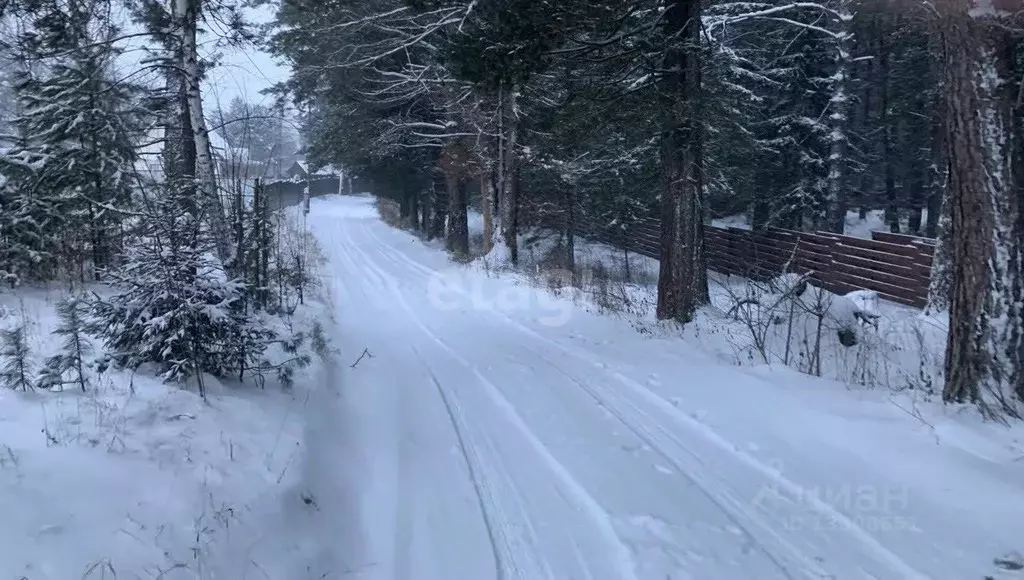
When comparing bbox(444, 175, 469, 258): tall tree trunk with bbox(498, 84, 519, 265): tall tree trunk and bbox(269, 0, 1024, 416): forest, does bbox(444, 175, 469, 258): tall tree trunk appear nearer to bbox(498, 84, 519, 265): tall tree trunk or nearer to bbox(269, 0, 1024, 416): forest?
bbox(269, 0, 1024, 416): forest

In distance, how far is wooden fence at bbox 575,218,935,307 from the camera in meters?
15.5

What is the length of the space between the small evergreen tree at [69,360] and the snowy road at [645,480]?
2374 millimetres

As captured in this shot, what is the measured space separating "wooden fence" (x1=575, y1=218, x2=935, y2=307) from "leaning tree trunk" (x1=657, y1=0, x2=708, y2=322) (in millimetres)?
1803

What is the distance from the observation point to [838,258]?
17.5 m

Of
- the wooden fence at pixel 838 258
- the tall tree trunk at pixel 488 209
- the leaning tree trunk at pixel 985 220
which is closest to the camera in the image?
the leaning tree trunk at pixel 985 220

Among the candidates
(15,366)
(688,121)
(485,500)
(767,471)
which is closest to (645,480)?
(767,471)

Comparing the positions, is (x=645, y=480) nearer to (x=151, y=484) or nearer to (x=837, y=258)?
(x=151, y=484)

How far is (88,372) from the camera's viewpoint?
602 centimetres

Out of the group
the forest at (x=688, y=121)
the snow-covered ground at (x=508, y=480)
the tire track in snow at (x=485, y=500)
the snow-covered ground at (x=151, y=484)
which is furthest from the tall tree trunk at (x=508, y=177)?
the snow-covered ground at (x=151, y=484)

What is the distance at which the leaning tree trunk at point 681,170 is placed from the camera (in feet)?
35.5

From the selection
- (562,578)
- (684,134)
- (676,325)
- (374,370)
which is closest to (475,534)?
(562,578)

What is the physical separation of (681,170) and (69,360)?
9.10m

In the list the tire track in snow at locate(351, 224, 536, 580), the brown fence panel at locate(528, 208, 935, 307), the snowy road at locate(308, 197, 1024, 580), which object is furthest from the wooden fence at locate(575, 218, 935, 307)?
the tire track in snow at locate(351, 224, 536, 580)

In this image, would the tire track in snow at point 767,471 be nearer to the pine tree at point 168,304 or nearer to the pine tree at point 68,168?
the pine tree at point 168,304
